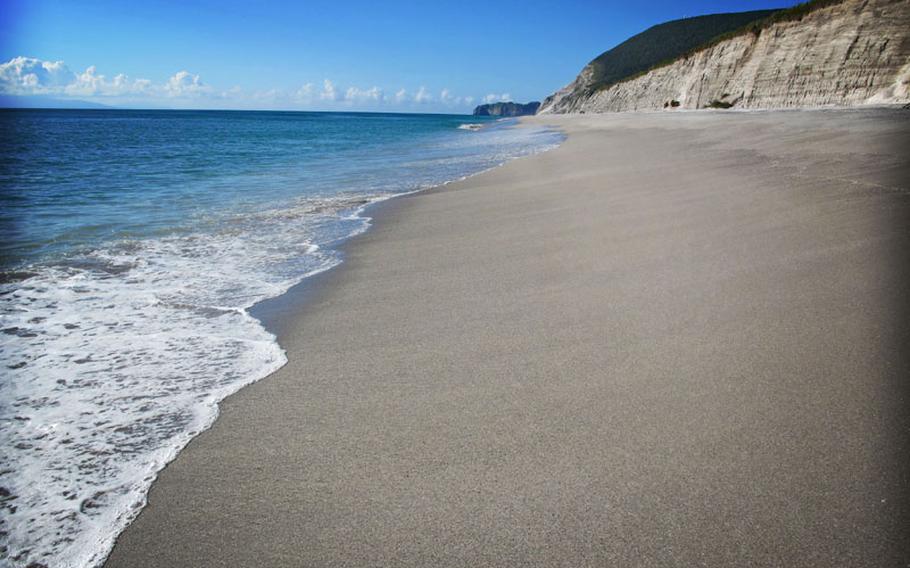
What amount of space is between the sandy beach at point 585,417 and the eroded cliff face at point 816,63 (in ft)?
85.1

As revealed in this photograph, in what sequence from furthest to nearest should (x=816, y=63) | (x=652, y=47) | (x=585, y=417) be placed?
(x=652, y=47), (x=816, y=63), (x=585, y=417)

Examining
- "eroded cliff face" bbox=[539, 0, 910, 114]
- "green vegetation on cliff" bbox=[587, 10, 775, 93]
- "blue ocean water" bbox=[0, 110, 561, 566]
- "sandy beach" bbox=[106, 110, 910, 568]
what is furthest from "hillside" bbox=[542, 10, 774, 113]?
"sandy beach" bbox=[106, 110, 910, 568]

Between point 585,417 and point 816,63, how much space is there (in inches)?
1312

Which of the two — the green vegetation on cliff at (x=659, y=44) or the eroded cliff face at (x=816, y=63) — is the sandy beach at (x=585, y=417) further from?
the green vegetation on cliff at (x=659, y=44)

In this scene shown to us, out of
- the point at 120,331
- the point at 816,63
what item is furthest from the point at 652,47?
the point at 120,331

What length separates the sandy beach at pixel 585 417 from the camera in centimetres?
166

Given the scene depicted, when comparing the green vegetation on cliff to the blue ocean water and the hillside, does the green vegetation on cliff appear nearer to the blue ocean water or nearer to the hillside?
the hillside

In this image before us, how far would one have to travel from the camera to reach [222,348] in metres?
3.42

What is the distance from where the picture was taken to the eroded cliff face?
74.3ft

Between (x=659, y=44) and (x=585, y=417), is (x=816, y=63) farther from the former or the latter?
(x=659, y=44)

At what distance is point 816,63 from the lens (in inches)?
1033

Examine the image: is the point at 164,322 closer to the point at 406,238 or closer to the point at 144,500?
the point at 144,500

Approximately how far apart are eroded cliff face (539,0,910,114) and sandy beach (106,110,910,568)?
2593 centimetres

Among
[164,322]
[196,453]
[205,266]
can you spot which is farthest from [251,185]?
[196,453]
